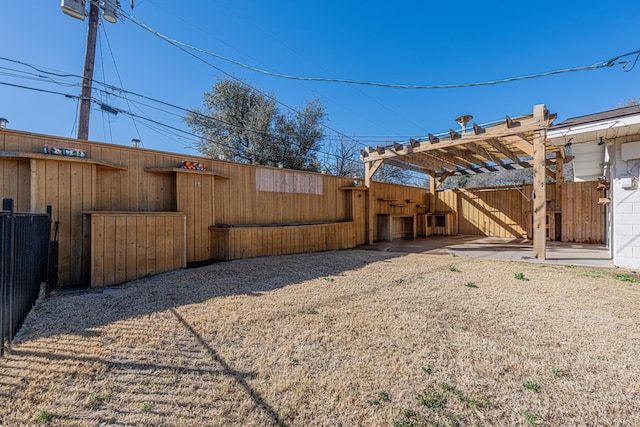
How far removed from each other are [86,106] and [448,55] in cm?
1285

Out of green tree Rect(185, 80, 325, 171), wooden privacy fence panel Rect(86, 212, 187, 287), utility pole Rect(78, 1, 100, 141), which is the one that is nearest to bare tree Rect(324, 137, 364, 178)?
green tree Rect(185, 80, 325, 171)

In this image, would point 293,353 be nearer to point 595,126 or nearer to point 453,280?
point 453,280

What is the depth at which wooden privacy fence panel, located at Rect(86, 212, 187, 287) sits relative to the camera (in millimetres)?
3982

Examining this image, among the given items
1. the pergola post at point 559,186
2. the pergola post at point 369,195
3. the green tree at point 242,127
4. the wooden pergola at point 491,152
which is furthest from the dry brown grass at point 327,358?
the green tree at point 242,127

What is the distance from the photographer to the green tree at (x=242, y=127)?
39.2 ft

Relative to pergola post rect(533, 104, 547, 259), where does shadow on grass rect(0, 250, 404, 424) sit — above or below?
below

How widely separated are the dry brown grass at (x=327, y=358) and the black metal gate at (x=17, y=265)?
0.18m

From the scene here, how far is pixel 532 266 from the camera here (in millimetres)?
5426

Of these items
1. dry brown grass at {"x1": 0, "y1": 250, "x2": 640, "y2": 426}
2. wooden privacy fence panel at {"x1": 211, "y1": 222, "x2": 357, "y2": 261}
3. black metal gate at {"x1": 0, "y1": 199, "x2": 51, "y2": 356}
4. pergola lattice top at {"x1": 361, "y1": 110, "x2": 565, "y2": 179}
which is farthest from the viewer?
pergola lattice top at {"x1": 361, "y1": 110, "x2": 565, "y2": 179}

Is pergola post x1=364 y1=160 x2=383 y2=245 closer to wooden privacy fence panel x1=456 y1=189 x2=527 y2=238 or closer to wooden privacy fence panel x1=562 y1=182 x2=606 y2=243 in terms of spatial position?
wooden privacy fence panel x1=456 y1=189 x2=527 y2=238

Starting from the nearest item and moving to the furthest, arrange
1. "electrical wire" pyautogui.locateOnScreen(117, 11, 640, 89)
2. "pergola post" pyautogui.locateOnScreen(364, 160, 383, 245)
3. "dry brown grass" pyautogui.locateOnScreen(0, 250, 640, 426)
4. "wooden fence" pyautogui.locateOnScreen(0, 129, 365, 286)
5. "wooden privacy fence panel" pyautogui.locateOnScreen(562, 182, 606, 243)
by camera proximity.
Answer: "dry brown grass" pyautogui.locateOnScreen(0, 250, 640, 426)
"wooden fence" pyautogui.locateOnScreen(0, 129, 365, 286)
"electrical wire" pyautogui.locateOnScreen(117, 11, 640, 89)
"wooden privacy fence panel" pyautogui.locateOnScreen(562, 182, 606, 243)
"pergola post" pyautogui.locateOnScreen(364, 160, 383, 245)

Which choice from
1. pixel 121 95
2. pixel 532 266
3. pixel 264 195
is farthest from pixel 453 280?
pixel 121 95

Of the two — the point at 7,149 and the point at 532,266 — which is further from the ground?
the point at 7,149

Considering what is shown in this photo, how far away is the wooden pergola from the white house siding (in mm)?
1099
